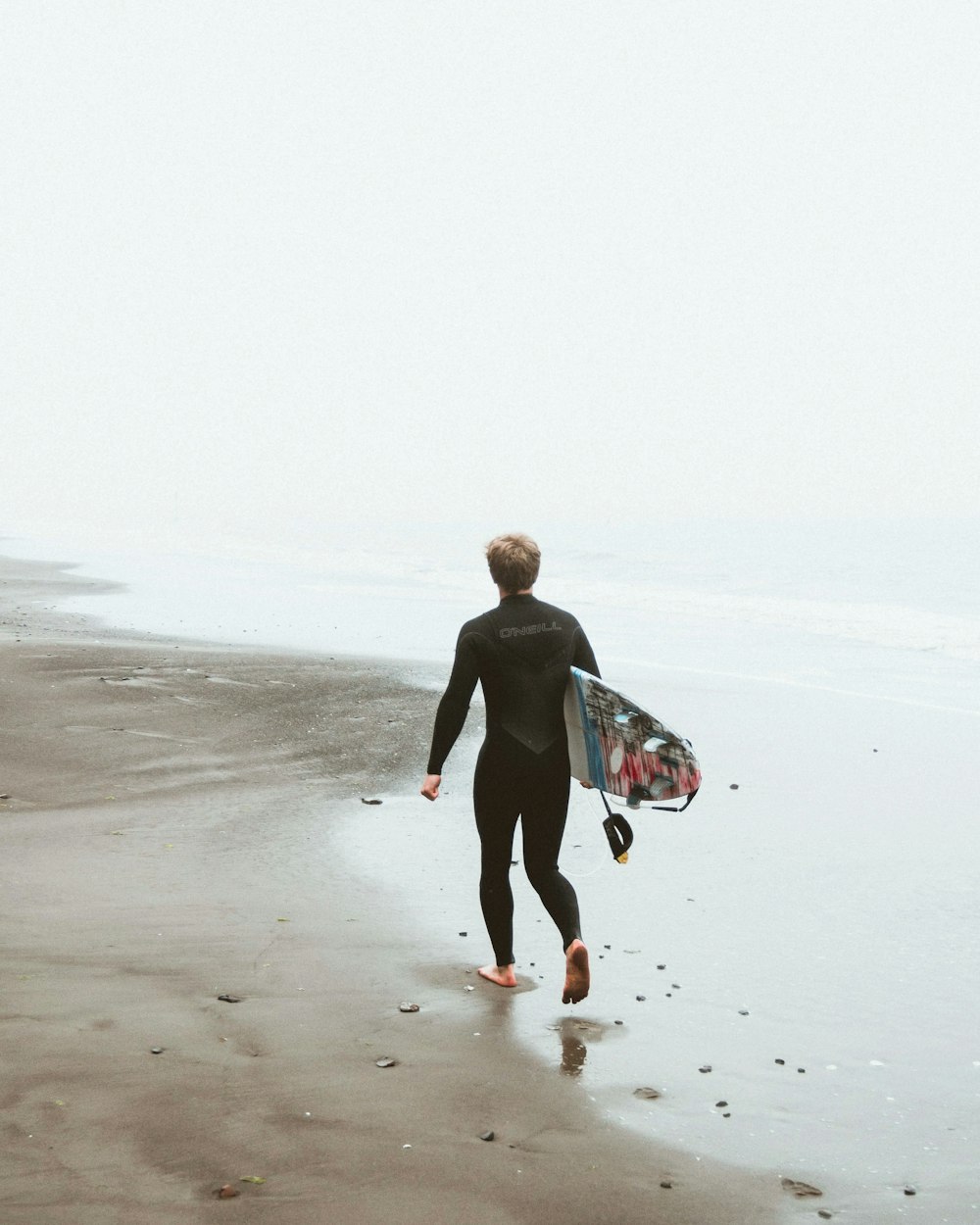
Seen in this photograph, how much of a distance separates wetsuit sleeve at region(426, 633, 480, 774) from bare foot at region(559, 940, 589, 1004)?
2.86ft

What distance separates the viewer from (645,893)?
6.10 metres

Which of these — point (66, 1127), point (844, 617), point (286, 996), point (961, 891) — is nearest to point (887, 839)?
point (961, 891)

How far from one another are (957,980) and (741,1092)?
4.89 feet

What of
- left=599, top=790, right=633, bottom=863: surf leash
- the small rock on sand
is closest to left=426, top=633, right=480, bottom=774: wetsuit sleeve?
left=599, top=790, right=633, bottom=863: surf leash

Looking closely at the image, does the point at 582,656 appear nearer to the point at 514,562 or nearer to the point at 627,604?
the point at 514,562

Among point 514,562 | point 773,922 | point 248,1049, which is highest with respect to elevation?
point 514,562

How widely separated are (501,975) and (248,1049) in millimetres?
1194

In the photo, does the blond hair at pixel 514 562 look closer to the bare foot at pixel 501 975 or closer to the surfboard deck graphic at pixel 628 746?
the surfboard deck graphic at pixel 628 746

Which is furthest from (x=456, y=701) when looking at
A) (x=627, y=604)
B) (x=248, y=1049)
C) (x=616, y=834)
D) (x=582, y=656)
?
(x=627, y=604)

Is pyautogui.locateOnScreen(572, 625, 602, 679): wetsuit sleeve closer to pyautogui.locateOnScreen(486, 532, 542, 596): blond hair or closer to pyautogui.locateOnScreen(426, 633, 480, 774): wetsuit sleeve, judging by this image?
pyautogui.locateOnScreen(486, 532, 542, 596): blond hair

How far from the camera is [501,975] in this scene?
15.9 ft

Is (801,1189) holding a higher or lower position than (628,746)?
lower

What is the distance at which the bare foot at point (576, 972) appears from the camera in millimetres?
4461

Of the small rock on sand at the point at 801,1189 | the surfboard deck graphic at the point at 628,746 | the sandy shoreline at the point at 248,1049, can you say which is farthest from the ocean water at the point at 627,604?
the small rock on sand at the point at 801,1189
